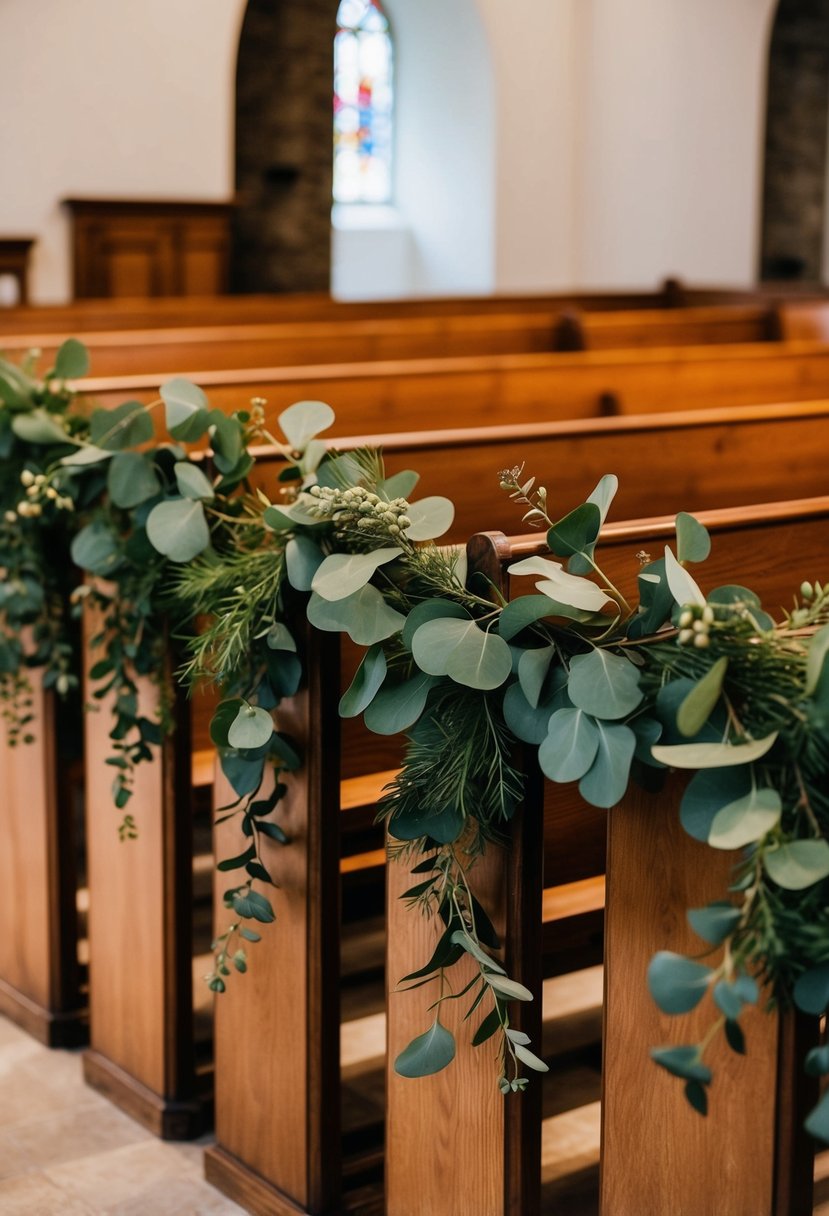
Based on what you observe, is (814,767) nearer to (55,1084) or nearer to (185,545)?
(185,545)

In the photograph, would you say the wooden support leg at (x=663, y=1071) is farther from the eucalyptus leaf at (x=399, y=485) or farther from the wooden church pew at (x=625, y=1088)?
the eucalyptus leaf at (x=399, y=485)

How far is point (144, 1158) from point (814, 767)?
1.49 metres

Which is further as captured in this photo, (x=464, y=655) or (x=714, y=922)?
(x=464, y=655)

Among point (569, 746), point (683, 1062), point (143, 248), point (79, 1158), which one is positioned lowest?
point (79, 1158)

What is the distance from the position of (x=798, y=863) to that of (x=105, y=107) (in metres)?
8.28

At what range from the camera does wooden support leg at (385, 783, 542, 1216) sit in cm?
178

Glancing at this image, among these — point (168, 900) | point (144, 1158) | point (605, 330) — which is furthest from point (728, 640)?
point (605, 330)

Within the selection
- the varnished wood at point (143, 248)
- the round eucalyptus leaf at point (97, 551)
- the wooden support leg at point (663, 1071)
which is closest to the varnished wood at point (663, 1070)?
the wooden support leg at point (663, 1071)

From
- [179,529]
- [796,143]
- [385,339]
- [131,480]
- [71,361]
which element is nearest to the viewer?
[179,529]

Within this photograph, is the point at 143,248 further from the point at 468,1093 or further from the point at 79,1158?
the point at 468,1093

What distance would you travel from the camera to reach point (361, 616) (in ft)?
5.69

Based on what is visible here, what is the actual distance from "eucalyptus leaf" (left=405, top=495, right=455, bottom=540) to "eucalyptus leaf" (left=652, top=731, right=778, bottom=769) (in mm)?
513

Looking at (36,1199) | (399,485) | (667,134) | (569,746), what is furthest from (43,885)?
(667,134)

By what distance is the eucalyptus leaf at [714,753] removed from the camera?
4.50 feet
